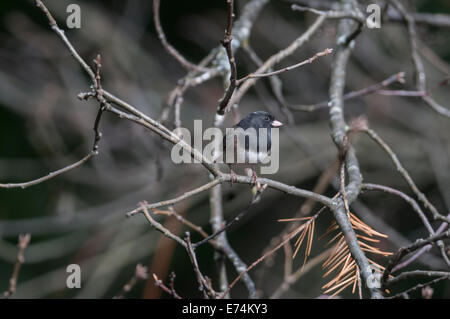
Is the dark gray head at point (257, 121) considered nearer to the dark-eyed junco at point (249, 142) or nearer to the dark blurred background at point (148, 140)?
the dark-eyed junco at point (249, 142)

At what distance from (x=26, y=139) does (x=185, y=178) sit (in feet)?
5.69

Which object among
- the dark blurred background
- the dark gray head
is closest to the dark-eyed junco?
the dark gray head

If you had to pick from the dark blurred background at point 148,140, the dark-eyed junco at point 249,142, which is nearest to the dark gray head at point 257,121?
the dark-eyed junco at point 249,142

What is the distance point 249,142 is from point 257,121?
259 mm

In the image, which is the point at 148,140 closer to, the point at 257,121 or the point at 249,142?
the point at 257,121

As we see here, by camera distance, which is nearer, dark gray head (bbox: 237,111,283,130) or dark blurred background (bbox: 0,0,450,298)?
dark gray head (bbox: 237,111,283,130)

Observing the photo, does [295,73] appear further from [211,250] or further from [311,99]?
[211,250]

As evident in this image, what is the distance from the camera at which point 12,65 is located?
418 cm

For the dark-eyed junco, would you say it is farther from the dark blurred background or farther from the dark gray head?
the dark blurred background

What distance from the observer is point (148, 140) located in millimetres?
3824

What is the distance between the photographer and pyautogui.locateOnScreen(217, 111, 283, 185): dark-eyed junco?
5.96ft

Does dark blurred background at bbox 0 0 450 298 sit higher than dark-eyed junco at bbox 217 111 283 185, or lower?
higher

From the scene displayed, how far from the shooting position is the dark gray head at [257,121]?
210 cm
